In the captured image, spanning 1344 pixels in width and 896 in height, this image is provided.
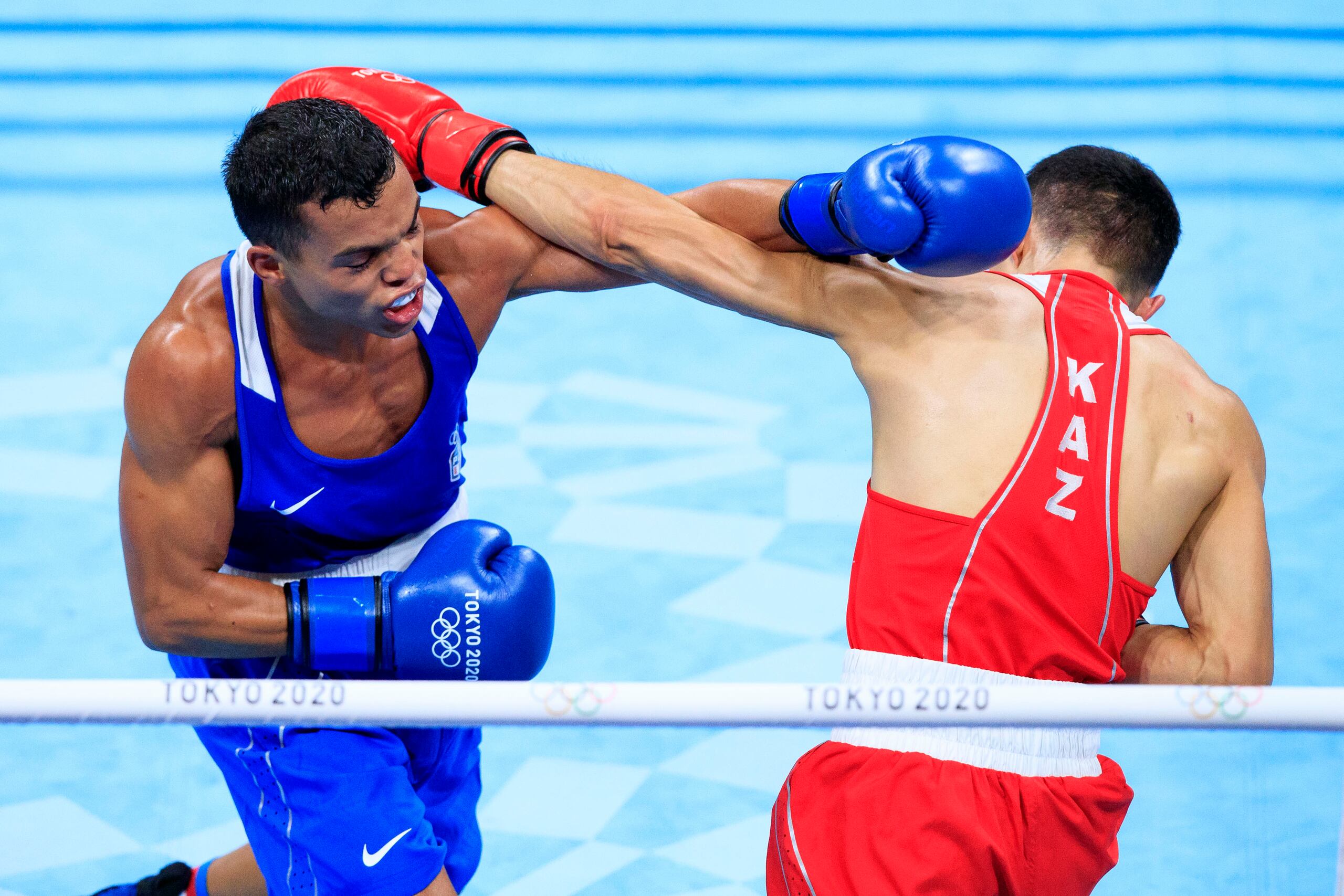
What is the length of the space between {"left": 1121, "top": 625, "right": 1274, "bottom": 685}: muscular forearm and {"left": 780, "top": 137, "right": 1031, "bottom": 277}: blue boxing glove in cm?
73

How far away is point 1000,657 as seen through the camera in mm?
2152

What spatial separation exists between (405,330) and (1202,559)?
1.35 m

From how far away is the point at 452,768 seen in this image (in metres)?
2.65

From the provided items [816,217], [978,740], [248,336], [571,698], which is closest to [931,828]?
[978,740]

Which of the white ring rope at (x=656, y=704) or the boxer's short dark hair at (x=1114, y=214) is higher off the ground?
the boxer's short dark hair at (x=1114, y=214)

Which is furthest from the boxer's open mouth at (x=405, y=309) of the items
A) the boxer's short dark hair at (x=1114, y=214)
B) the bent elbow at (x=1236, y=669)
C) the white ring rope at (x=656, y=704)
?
the bent elbow at (x=1236, y=669)

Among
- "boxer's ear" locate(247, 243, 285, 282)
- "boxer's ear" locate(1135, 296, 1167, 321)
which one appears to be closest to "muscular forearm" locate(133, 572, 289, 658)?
"boxer's ear" locate(247, 243, 285, 282)

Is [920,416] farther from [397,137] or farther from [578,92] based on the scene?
[578,92]

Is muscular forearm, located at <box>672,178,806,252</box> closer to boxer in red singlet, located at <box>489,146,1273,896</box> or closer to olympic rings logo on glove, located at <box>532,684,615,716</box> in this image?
boxer in red singlet, located at <box>489,146,1273,896</box>

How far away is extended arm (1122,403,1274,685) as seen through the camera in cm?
224

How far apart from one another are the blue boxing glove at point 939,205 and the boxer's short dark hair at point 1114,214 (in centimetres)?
43

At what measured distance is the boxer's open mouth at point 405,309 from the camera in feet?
7.41

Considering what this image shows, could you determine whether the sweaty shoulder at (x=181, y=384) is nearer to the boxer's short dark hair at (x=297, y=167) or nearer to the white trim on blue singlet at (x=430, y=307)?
the boxer's short dark hair at (x=297, y=167)

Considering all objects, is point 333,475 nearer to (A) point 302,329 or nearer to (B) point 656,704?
(A) point 302,329
